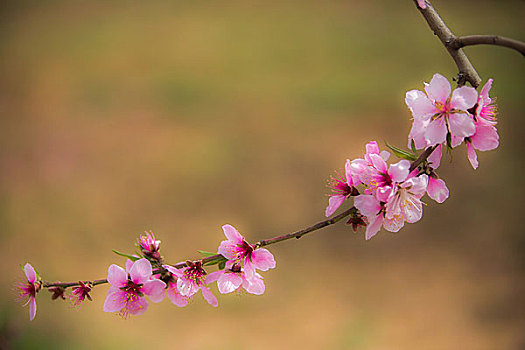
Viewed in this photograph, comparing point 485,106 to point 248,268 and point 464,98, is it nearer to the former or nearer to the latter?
point 464,98

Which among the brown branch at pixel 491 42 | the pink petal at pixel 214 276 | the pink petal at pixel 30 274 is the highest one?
the brown branch at pixel 491 42

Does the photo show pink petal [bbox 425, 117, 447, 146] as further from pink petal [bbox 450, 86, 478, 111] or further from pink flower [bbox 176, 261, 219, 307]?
pink flower [bbox 176, 261, 219, 307]

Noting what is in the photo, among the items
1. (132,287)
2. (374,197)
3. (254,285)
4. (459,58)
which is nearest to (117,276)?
(132,287)

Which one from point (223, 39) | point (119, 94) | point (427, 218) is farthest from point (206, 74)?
point (427, 218)

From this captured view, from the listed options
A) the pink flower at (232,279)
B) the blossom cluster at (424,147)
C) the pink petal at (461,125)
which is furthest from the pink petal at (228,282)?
the pink petal at (461,125)

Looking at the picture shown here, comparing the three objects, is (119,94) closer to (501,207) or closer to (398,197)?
(501,207)

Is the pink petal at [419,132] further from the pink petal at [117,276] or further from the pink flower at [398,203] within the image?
the pink petal at [117,276]
